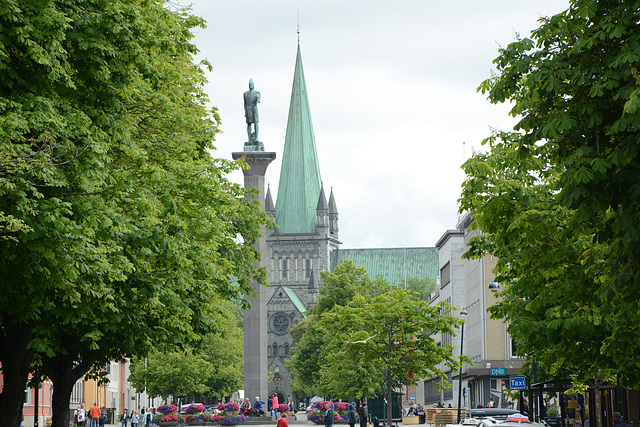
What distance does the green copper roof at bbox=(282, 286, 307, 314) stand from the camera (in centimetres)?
17479

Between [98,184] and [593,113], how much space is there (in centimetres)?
835

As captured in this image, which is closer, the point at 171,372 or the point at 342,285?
the point at 171,372

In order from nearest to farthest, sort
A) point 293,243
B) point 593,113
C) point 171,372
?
point 593,113, point 171,372, point 293,243

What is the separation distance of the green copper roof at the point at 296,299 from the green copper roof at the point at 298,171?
10502mm

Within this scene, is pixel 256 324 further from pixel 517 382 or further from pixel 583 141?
pixel 583 141

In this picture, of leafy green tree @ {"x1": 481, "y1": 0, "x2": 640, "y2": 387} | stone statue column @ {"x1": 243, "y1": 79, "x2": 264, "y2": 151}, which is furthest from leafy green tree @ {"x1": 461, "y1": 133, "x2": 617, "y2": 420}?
stone statue column @ {"x1": 243, "y1": 79, "x2": 264, "y2": 151}

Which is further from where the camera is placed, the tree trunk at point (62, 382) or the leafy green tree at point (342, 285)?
the leafy green tree at point (342, 285)

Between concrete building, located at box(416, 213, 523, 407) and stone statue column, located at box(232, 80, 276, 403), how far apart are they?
63.4 feet

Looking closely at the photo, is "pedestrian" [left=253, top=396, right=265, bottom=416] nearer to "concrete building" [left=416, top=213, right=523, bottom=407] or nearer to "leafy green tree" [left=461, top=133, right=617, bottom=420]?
"concrete building" [left=416, top=213, right=523, bottom=407]

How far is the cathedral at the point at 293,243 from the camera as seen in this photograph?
561 ft

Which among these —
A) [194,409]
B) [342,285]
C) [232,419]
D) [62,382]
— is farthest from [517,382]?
[342,285]

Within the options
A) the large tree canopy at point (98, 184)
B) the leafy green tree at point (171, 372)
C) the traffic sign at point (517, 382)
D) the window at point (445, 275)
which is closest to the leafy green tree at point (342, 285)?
the window at point (445, 275)

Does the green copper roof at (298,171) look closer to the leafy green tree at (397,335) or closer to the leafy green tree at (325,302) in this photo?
the leafy green tree at (325,302)

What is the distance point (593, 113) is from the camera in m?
12.6
